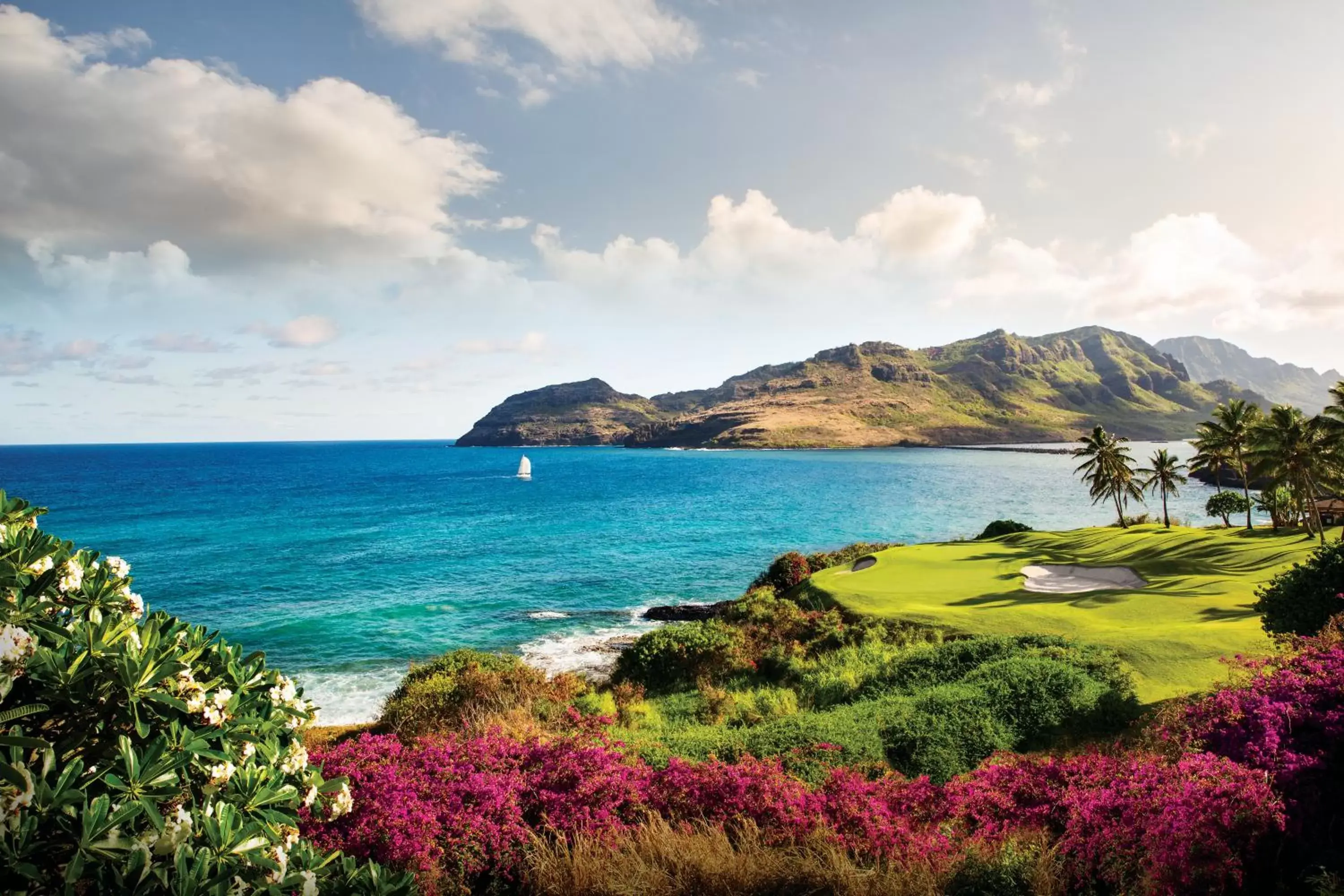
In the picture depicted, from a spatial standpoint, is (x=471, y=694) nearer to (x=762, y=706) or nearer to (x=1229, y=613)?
(x=762, y=706)

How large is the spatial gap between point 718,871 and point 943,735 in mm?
7568

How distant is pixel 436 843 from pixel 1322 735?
37.5 feet

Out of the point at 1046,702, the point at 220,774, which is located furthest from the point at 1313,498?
the point at 220,774

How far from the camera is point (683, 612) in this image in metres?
37.5

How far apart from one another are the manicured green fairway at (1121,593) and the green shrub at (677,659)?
6.87 metres

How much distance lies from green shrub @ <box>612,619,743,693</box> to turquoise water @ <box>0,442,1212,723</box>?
283 inches

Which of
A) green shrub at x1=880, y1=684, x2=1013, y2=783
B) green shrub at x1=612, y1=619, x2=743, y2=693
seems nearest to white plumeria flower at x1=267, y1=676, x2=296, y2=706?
green shrub at x1=880, y1=684, x2=1013, y2=783

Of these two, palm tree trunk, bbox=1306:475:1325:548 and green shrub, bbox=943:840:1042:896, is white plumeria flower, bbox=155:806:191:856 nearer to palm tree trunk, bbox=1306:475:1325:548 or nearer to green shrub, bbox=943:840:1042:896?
green shrub, bbox=943:840:1042:896

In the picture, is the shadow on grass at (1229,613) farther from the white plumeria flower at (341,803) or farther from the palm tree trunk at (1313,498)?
the white plumeria flower at (341,803)

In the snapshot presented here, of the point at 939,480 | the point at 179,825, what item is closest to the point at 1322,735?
the point at 179,825

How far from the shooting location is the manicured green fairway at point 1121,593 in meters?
16.9

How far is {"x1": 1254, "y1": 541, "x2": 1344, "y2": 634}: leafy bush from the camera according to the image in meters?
15.3

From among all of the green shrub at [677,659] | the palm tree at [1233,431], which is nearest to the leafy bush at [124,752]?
A: the green shrub at [677,659]

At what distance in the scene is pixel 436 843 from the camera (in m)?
7.64
